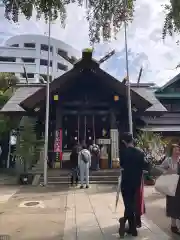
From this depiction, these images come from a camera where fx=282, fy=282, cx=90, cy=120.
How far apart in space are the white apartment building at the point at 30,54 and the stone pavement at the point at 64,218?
55.3m

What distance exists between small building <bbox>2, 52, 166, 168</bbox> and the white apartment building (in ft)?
153

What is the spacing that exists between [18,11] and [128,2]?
6.25ft

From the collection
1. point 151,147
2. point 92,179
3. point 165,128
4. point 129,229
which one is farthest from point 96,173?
point 165,128

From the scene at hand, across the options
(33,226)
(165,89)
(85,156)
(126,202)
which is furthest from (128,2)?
(165,89)

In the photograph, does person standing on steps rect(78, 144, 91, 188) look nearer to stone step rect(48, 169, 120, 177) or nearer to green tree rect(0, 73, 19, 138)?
stone step rect(48, 169, 120, 177)

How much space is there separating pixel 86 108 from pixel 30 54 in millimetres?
52760

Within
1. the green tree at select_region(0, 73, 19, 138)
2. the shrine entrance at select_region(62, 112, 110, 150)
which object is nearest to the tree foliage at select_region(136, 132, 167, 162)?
the shrine entrance at select_region(62, 112, 110, 150)

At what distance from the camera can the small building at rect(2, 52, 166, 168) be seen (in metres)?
15.0

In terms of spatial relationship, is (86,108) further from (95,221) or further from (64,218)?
(95,221)

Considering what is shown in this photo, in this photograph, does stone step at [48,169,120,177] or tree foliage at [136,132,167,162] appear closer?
tree foliage at [136,132,167,162]

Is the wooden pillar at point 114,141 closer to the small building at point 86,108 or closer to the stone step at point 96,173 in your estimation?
the small building at point 86,108

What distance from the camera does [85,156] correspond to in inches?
415

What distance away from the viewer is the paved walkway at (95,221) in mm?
5066

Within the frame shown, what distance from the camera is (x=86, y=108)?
16781mm
